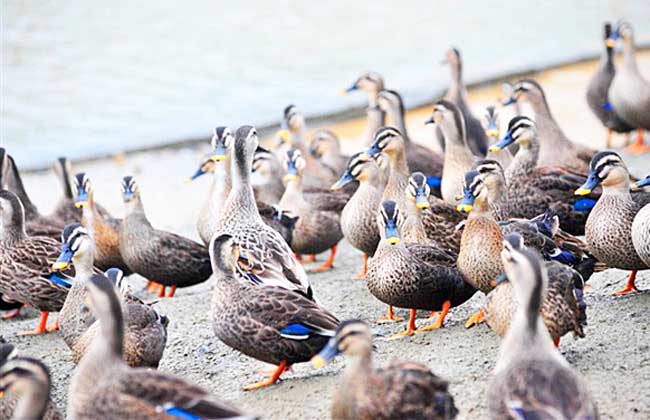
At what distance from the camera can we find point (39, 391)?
16.8 ft

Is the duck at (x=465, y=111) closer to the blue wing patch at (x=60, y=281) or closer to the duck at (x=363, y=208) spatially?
the duck at (x=363, y=208)

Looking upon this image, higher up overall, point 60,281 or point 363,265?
→ point 60,281

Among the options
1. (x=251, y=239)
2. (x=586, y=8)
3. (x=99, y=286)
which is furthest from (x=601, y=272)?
(x=586, y=8)

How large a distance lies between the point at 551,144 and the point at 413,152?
136 cm

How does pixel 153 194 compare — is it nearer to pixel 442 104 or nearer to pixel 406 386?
pixel 442 104

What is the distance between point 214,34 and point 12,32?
382 centimetres

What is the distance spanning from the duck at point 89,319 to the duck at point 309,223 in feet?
8.40

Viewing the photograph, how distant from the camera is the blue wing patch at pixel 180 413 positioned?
15.7ft

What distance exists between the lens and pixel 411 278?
288 inches

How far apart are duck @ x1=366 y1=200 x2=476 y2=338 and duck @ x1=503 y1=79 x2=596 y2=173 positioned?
348cm

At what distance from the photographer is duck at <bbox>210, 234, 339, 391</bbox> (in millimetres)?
6402

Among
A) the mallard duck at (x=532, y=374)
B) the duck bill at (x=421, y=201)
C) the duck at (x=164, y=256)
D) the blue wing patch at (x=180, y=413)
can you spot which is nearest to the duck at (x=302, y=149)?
the duck at (x=164, y=256)

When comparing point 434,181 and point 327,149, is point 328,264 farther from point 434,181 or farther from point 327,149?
point 327,149

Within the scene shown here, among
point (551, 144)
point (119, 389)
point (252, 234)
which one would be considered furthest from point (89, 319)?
point (551, 144)
